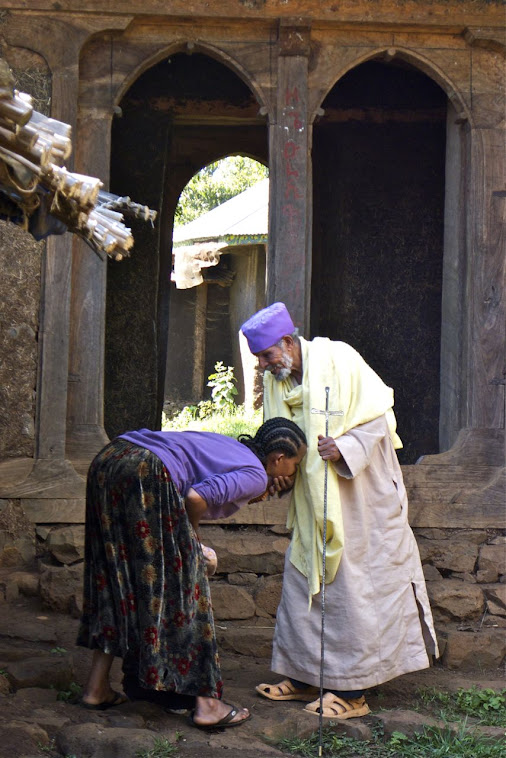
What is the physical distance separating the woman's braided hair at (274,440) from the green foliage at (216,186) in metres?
25.4

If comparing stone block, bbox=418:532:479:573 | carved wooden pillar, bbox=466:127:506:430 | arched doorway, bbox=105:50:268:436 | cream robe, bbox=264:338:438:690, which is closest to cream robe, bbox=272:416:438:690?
cream robe, bbox=264:338:438:690

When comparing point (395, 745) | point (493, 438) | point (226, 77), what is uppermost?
point (226, 77)

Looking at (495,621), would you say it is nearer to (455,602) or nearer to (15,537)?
(455,602)

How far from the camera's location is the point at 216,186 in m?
30.0

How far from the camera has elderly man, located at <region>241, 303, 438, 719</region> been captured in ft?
16.4

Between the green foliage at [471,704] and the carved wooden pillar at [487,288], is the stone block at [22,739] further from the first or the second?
A: the carved wooden pillar at [487,288]

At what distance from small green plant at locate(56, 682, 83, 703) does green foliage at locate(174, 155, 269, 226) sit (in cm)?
2528

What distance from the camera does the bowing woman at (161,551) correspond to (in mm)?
4316

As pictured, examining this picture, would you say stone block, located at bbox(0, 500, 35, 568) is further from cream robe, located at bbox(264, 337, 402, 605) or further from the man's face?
the man's face

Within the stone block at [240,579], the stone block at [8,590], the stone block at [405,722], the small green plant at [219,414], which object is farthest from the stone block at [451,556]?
the small green plant at [219,414]

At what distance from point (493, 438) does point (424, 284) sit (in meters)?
2.68

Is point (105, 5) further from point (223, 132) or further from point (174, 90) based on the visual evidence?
point (223, 132)

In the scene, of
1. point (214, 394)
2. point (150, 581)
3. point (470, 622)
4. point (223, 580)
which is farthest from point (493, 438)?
point (214, 394)

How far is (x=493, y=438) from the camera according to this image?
21.6 ft
